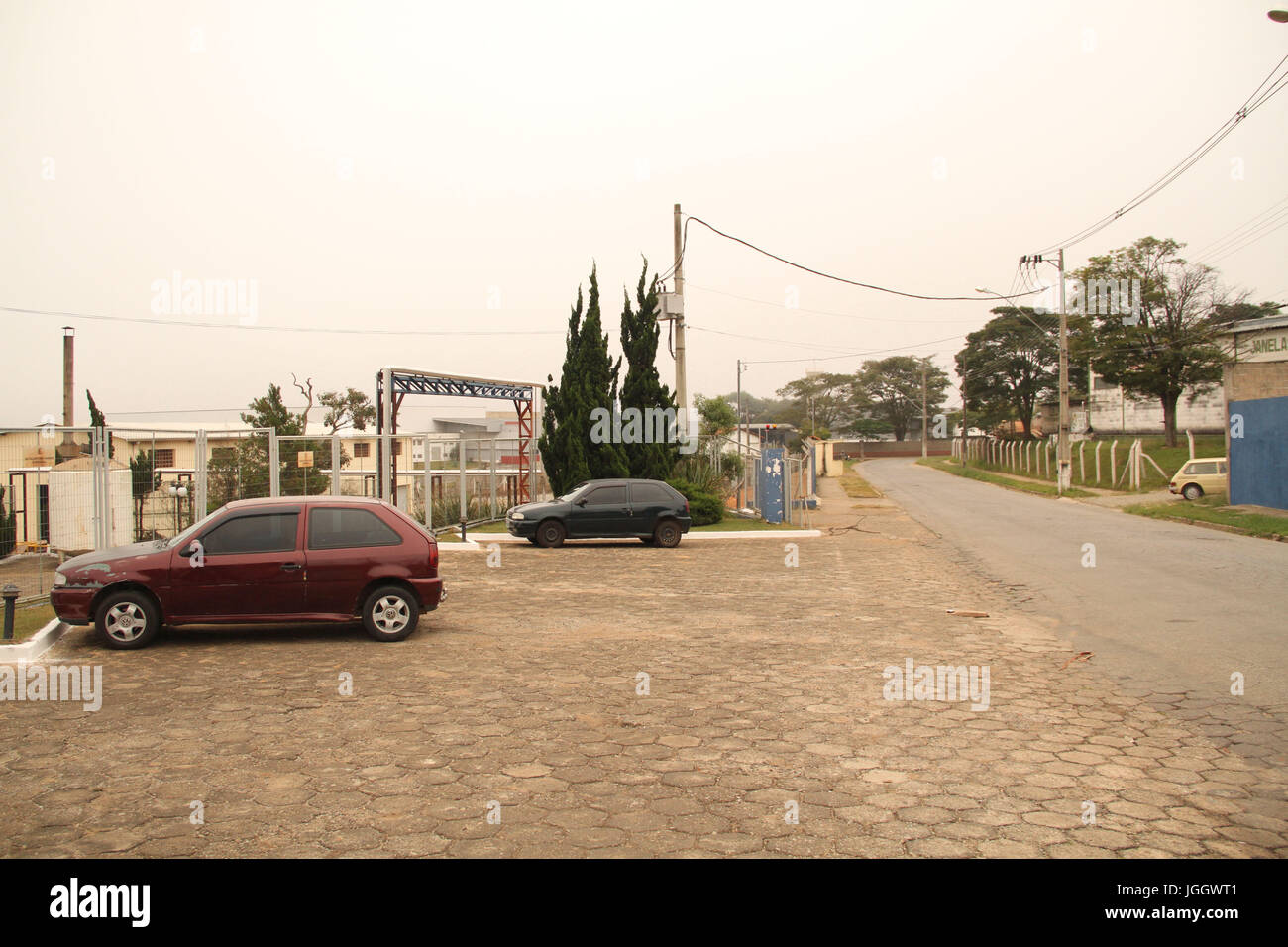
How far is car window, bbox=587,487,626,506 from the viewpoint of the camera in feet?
70.4

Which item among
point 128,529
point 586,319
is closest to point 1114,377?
point 586,319

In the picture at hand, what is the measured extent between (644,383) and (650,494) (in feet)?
18.3

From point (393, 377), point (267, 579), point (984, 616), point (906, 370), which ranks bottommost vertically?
point (984, 616)

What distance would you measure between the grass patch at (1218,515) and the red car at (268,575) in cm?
1978

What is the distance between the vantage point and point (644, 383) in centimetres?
2633

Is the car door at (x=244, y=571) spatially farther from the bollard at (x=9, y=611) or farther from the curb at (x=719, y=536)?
the curb at (x=719, y=536)

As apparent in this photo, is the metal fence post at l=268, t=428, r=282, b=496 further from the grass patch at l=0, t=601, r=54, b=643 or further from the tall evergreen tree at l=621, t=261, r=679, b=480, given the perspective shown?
the tall evergreen tree at l=621, t=261, r=679, b=480

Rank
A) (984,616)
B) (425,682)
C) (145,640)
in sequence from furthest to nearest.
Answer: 1. (984,616)
2. (145,640)
3. (425,682)

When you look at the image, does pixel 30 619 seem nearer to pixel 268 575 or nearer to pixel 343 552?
pixel 268 575

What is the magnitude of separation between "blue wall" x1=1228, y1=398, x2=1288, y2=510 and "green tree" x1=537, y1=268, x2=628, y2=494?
57.0ft

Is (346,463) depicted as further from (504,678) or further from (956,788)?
(956,788)

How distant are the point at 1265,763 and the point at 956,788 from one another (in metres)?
2.09

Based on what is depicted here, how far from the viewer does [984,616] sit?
11594mm

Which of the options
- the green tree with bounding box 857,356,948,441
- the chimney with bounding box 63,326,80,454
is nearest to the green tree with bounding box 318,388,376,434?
the chimney with bounding box 63,326,80,454
